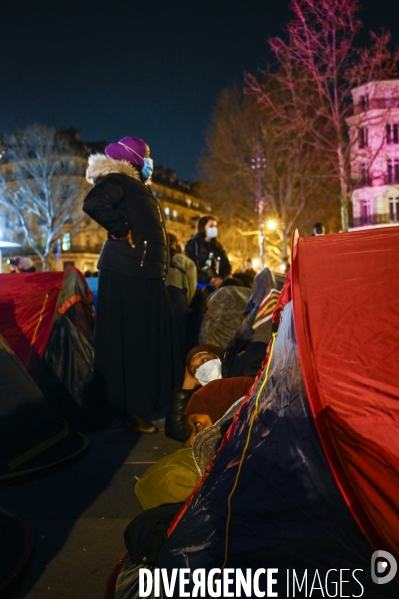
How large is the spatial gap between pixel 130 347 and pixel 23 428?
1425 mm

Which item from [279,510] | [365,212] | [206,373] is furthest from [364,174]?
[365,212]

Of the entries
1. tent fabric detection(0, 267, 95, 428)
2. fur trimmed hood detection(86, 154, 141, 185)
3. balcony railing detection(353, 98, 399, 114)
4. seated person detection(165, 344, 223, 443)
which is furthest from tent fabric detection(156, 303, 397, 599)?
balcony railing detection(353, 98, 399, 114)

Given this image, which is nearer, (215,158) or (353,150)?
(353,150)

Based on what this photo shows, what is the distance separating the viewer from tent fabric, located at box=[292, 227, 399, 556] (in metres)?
2.29

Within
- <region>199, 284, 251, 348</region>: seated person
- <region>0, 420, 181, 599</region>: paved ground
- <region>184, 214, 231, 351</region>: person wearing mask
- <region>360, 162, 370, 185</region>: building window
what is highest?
<region>360, 162, 370, 185</region>: building window

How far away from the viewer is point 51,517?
11.2ft

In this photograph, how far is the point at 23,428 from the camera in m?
4.01

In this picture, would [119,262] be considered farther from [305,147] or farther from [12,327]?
[305,147]

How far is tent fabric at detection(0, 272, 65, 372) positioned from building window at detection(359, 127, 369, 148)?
18.4m

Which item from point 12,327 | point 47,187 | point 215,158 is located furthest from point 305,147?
point 12,327

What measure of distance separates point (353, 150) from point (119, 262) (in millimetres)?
19515

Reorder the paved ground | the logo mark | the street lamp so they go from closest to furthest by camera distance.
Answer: the logo mark → the paved ground → the street lamp

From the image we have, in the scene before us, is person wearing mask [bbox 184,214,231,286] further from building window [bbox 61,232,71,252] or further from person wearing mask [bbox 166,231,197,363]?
building window [bbox 61,232,71,252]

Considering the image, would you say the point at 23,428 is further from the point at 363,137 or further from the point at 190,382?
the point at 363,137
